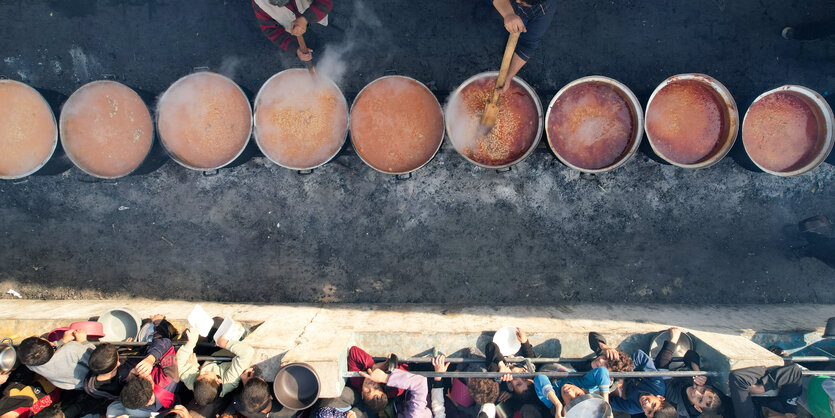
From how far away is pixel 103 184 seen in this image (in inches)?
166

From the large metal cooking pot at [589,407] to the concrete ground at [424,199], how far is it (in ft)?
4.12

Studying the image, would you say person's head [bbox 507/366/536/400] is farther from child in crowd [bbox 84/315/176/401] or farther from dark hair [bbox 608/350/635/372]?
child in crowd [bbox 84/315/176/401]

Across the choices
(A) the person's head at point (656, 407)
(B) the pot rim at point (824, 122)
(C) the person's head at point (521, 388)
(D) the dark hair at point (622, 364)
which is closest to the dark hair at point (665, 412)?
(A) the person's head at point (656, 407)

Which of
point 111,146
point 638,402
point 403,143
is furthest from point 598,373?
point 111,146

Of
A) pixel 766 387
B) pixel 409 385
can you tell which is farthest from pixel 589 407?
pixel 766 387

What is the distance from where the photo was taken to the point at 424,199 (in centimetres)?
422

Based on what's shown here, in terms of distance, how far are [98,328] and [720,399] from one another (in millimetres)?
5184

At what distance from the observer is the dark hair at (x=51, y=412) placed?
323cm

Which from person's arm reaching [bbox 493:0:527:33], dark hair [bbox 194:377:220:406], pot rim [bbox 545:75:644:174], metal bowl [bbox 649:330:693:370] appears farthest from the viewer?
metal bowl [bbox 649:330:693:370]

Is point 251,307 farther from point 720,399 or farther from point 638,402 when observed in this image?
point 720,399

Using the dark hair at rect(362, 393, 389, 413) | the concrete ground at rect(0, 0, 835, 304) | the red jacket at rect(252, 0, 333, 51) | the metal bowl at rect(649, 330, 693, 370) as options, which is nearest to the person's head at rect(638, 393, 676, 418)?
the metal bowl at rect(649, 330, 693, 370)

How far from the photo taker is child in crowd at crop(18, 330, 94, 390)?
10.6 ft

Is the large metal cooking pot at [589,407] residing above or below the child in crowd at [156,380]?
above

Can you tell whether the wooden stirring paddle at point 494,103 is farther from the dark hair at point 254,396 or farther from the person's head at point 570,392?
the dark hair at point 254,396
